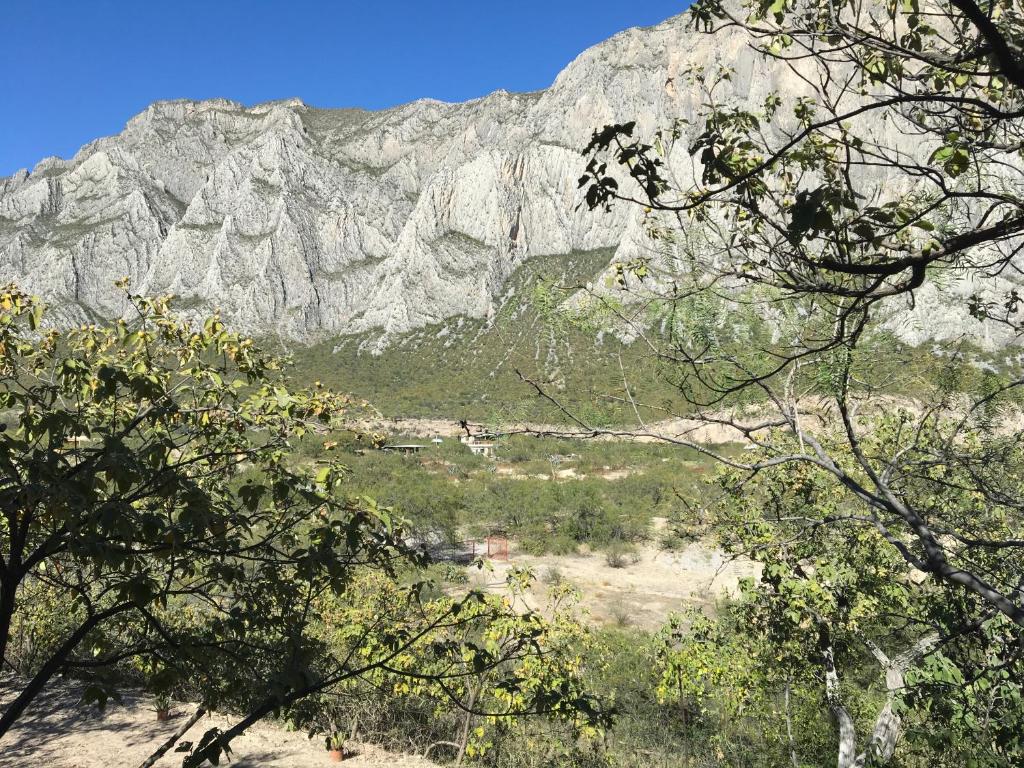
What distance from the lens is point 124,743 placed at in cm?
820

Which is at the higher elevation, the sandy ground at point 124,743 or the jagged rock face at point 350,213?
the jagged rock face at point 350,213

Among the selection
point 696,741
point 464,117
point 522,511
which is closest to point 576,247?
point 464,117

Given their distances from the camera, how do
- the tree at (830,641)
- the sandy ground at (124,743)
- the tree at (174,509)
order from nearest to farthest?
the tree at (174,509)
the tree at (830,641)
the sandy ground at (124,743)

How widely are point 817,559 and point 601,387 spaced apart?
450 cm

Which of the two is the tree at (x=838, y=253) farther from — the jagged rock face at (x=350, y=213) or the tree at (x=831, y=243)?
the jagged rock face at (x=350, y=213)

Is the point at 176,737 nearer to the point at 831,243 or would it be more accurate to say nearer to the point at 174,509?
the point at 174,509

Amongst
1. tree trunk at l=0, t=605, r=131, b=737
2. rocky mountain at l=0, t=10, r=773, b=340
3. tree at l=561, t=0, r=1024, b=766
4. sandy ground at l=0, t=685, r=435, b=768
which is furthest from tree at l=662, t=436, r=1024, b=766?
rocky mountain at l=0, t=10, r=773, b=340

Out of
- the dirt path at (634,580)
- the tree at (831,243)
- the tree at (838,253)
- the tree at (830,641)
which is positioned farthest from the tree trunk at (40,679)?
the dirt path at (634,580)

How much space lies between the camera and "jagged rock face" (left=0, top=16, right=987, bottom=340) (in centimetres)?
9625

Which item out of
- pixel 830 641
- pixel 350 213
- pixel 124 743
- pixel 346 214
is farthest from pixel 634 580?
pixel 350 213

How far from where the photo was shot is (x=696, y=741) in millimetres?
9320

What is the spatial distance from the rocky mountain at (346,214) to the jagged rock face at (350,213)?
0.96 feet

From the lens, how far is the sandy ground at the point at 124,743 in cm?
766

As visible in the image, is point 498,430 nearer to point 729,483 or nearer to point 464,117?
point 729,483
